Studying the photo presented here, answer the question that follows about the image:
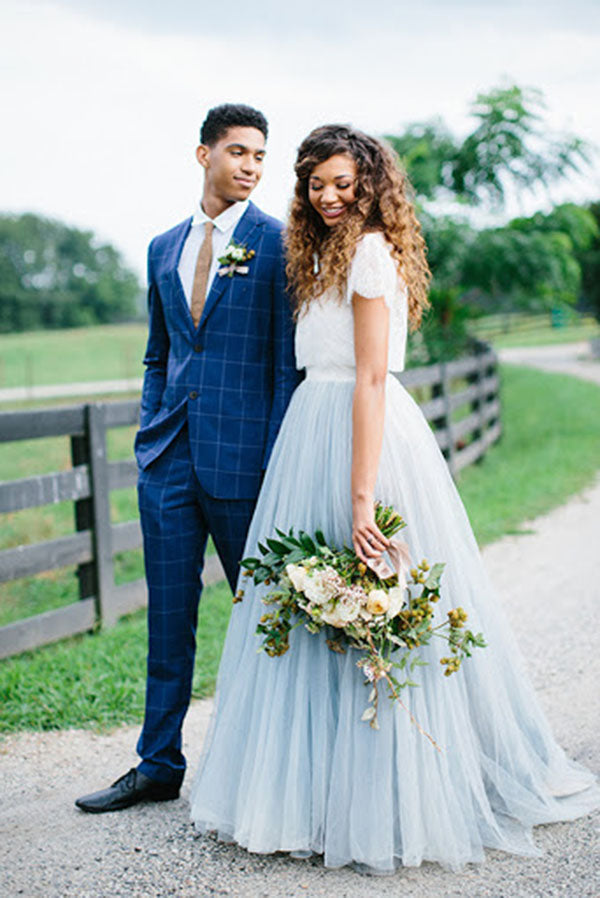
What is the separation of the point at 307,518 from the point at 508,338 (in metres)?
46.3

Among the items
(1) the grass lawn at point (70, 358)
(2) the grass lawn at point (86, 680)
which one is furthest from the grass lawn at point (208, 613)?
(1) the grass lawn at point (70, 358)

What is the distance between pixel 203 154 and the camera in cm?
320

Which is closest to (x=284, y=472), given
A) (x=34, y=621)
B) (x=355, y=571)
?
(x=355, y=571)

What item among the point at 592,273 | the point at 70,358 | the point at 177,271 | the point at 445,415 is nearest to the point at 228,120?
the point at 177,271

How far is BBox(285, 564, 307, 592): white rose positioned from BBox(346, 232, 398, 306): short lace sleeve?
2.57 feet

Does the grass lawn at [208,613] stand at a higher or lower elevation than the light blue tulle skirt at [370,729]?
lower

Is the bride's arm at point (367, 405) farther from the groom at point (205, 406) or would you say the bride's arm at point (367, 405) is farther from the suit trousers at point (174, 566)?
the suit trousers at point (174, 566)

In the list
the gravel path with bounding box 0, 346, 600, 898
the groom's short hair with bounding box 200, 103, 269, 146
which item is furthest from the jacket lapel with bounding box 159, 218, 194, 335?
the gravel path with bounding box 0, 346, 600, 898

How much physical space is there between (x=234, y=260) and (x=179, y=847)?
181cm

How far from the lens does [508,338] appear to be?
47.6 meters

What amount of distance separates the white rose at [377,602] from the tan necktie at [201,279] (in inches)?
43.4

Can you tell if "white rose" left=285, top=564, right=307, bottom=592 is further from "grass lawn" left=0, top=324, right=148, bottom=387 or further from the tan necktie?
"grass lawn" left=0, top=324, right=148, bottom=387

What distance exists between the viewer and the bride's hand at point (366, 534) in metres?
2.69

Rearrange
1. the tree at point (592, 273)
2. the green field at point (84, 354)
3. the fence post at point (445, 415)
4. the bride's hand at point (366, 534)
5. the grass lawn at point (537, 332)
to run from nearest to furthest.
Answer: the bride's hand at point (366, 534), the fence post at point (445, 415), the green field at point (84, 354), the tree at point (592, 273), the grass lawn at point (537, 332)
